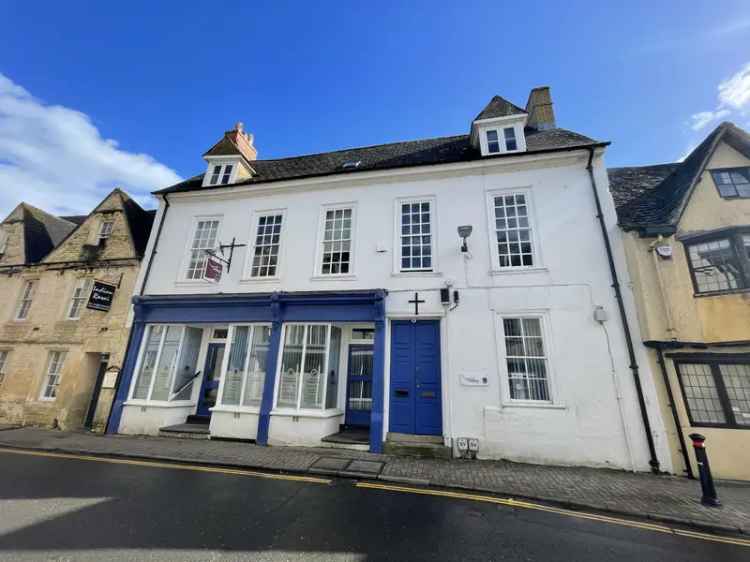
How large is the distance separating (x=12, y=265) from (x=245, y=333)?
1186cm

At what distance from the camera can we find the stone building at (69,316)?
10.5m

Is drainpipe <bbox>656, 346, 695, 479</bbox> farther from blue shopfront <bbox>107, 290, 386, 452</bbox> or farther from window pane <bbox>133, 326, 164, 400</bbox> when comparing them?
window pane <bbox>133, 326, 164, 400</bbox>

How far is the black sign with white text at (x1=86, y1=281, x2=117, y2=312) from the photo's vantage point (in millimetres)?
10430

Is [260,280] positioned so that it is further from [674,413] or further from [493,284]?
[674,413]

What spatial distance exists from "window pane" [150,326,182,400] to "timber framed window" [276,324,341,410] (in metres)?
3.98

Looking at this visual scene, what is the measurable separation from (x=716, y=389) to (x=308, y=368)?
994cm

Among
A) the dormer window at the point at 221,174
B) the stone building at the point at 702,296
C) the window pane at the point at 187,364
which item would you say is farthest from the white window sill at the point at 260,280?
the stone building at the point at 702,296

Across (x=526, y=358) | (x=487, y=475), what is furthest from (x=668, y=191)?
(x=487, y=475)

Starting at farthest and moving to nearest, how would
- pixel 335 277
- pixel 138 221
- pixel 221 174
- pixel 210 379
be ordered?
pixel 138 221 → pixel 221 174 → pixel 210 379 → pixel 335 277

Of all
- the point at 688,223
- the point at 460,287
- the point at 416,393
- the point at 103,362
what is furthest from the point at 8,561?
the point at 688,223

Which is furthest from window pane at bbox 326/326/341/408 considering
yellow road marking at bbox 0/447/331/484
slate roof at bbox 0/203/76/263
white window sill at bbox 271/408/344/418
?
slate roof at bbox 0/203/76/263

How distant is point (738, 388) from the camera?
6.72 metres

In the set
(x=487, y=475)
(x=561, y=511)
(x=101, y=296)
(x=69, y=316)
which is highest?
(x=101, y=296)

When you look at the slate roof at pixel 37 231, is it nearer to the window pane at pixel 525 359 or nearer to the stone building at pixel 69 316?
the stone building at pixel 69 316
